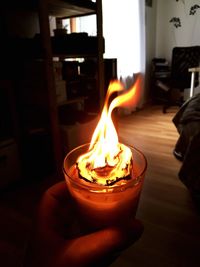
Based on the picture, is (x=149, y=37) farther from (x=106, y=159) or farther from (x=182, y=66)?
(x=106, y=159)

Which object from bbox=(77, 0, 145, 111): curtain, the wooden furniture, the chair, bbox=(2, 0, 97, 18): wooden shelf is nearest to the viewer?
the wooden furniture

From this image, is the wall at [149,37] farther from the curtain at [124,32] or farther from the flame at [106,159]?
the flame at [106,159]

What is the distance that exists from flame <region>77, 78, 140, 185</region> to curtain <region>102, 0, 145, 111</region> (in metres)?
2.58

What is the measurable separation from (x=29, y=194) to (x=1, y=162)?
26cm

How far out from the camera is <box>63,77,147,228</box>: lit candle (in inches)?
11.8

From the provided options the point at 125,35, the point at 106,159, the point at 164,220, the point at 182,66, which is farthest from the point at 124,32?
the point at 106,159

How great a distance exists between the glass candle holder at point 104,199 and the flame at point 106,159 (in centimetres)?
1

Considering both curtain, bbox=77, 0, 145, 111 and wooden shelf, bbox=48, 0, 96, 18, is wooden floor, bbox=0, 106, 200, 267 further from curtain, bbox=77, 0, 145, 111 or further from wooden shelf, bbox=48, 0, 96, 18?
curtain, bbox=77, 0, 145, 111

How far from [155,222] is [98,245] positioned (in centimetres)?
97

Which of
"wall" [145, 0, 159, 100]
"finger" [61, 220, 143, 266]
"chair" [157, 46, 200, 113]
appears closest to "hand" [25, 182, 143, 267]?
"finger" [61, 220, 143, 266]

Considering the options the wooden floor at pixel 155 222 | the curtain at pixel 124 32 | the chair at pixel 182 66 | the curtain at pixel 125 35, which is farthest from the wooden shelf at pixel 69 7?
the chair at pixel 182 66

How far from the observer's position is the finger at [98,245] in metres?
0.28

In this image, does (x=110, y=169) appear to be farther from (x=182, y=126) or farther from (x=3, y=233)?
(x=182, y=126)

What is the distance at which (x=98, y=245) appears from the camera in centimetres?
29
